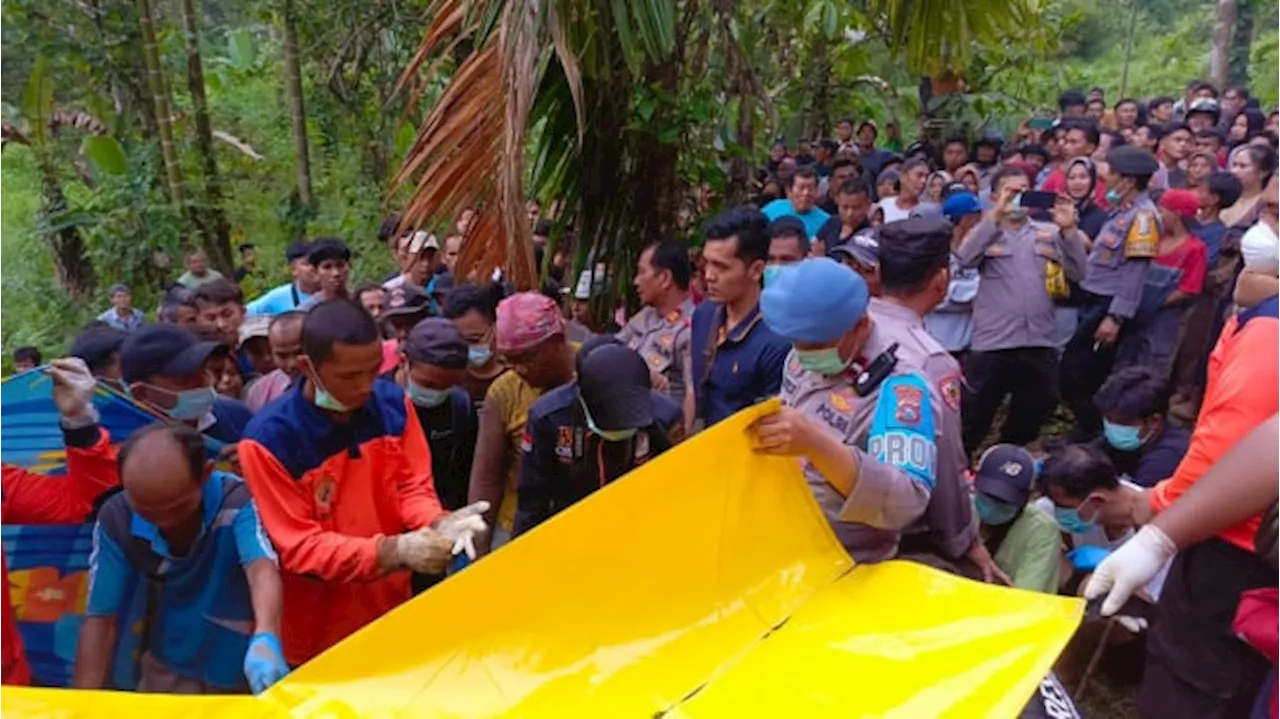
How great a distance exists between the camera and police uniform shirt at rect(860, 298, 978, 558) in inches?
91.7

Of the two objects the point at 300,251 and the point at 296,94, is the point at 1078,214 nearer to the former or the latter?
the point at 300,251

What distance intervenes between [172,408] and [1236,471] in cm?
257

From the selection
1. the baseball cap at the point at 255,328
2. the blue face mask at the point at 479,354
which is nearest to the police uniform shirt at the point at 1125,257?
the blue face mask at the point at 479,354

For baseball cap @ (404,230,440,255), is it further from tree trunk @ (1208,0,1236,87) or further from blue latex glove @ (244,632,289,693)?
tree trunk @ (1208,0,1236,87)

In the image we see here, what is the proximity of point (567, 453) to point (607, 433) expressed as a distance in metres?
0.15

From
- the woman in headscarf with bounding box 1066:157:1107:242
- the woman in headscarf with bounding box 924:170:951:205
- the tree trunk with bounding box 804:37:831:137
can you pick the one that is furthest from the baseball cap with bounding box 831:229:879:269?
the tree trunk with bounding box 804:37:831:137

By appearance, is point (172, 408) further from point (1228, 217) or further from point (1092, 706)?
point (1228, 217)

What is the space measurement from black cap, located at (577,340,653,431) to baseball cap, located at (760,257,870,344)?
61cm

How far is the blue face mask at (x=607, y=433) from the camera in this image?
285cm

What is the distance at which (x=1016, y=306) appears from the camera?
209 inches

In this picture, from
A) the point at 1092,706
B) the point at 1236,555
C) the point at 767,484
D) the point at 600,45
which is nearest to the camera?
the point at 767,484

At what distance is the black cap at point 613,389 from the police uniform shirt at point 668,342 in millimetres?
1192

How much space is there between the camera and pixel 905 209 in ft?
22.6

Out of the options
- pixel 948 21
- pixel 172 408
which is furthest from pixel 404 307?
pixel 948 21
